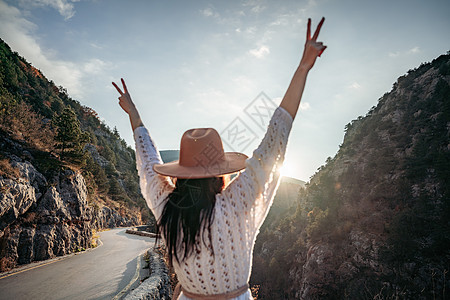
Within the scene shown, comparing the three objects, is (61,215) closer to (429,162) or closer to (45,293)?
(45,293)

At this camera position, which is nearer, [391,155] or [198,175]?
[198,175]

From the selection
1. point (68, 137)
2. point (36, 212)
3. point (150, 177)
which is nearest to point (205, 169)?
point (150, 177)

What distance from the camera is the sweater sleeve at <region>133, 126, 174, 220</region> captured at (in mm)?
1326

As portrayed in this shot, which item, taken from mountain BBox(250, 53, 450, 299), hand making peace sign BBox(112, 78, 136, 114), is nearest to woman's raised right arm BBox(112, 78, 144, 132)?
hand making peace sign BBox(112, 78, 136, 114)

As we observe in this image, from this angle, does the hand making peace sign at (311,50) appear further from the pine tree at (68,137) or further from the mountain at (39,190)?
the pine tree at (68,137)

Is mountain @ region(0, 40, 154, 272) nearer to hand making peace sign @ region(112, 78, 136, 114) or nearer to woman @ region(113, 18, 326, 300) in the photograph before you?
hand making peace sign @ region(112, 78, 136, 114)

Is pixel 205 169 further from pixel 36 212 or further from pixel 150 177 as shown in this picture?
pixel 36 212

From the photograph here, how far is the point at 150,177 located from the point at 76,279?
776 centimetres

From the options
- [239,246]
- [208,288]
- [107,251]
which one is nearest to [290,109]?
[239,246]

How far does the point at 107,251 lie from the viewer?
37.2 feet

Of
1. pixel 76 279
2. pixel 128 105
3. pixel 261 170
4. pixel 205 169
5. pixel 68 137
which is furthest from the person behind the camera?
pixel 68 137

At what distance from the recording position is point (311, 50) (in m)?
1.20

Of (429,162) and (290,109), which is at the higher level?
(429,162)

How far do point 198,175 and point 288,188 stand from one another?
6445 centimetres
